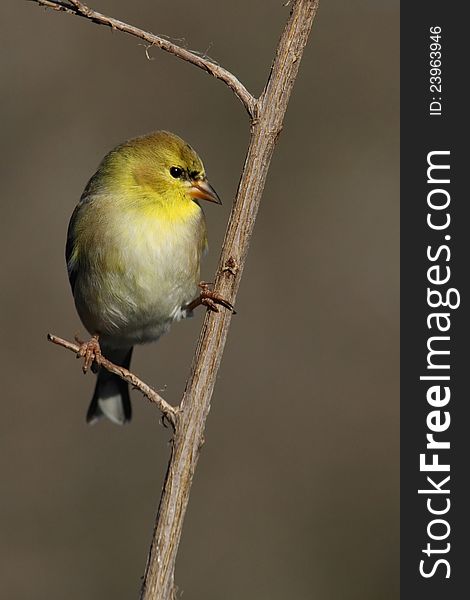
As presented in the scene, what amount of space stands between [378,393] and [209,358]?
5.38m

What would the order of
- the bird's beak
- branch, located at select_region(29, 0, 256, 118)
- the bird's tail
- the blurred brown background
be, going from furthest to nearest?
1. the blurred brown background
2. the bird's tail
3. the bird's beak
4. branch, located at select_region(29, 0, 256, 118)

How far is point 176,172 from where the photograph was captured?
3.75 meters

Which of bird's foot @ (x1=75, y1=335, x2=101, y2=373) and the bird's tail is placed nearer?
bird's foot @ (x1=75, y1=335, x2=101, y2=373)

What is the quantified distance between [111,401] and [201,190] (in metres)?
1.66

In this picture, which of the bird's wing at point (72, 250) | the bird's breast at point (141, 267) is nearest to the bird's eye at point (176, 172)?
the bird's breast at point (141, 267)

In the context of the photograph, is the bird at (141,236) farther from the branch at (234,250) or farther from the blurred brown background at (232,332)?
the blurred brown background at (232,332)

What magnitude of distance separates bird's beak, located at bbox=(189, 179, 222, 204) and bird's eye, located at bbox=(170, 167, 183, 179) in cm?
6

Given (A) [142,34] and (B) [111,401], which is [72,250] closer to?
(B) [111,401]

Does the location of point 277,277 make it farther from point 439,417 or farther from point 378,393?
point 439,417

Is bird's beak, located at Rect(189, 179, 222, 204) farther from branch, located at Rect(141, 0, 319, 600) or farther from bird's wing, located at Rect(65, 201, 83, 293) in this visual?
branch, located at Rect(141, 0, 319, 600)

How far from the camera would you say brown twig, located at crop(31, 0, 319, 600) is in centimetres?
246

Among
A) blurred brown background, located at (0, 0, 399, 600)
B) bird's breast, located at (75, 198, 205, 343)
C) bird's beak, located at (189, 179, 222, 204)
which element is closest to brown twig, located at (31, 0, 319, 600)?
bird's beak, located at (189, 179, 222, 204)

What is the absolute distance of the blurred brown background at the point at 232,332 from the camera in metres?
6.30

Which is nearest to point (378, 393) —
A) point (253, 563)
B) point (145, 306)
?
point (253, 563)
